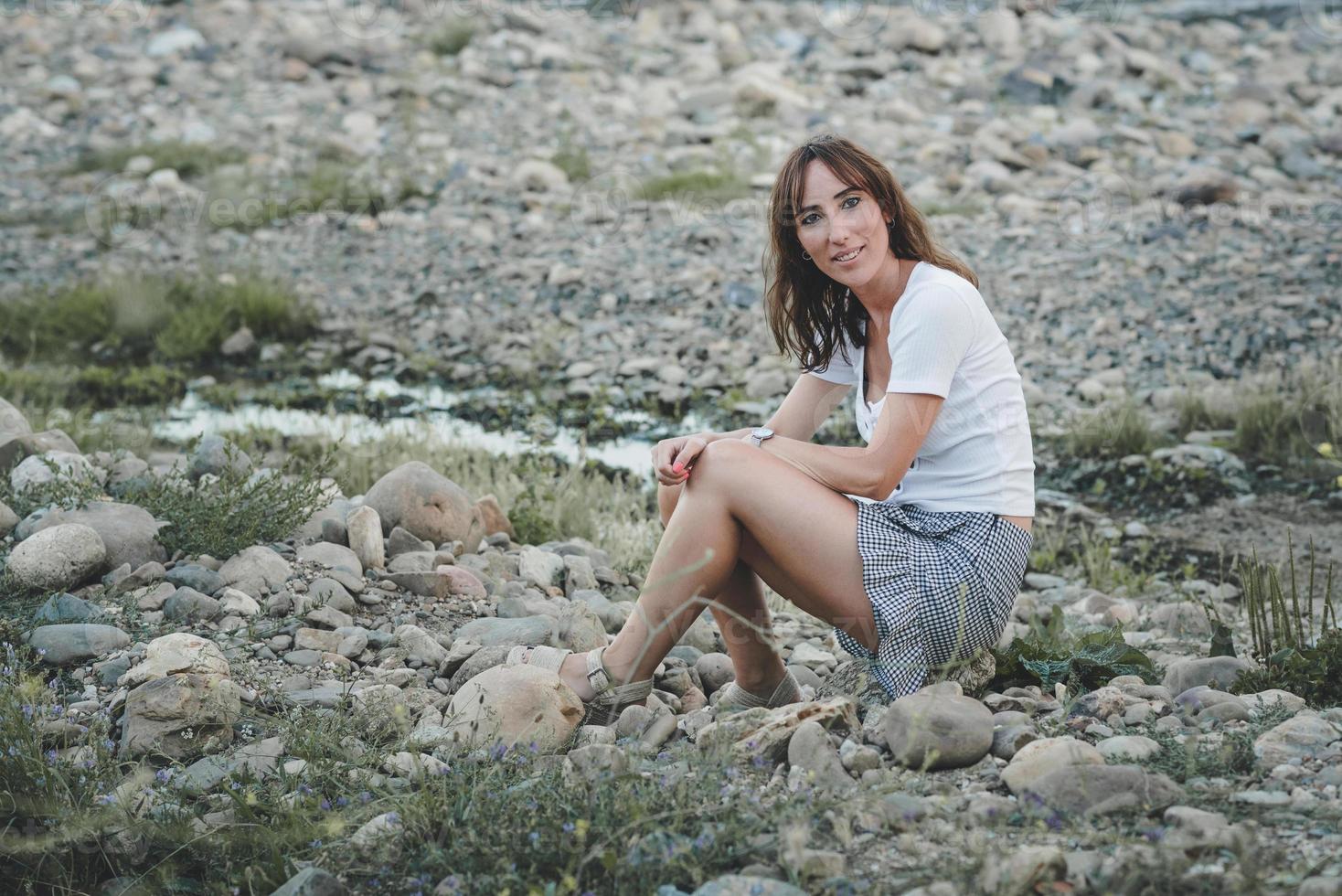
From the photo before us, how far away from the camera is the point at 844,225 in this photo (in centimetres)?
304

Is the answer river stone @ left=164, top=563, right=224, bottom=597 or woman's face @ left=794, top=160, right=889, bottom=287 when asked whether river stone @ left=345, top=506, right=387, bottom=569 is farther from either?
woman's face @ left=794, top=160, right=889, bottom=287

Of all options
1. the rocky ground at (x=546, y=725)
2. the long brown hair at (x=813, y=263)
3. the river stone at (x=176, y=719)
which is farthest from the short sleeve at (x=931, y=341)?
the river stone at (x=176, y=719)

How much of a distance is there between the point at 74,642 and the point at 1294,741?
2.81 metres

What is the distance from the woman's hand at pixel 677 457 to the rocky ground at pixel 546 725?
0.54m

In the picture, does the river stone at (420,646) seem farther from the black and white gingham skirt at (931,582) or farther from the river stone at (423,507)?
the black and white gingham skirt at (931,582)

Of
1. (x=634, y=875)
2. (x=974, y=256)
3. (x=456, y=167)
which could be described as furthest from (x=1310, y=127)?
(x=634, y=875)

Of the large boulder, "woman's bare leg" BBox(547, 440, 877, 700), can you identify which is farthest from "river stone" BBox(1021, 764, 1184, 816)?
the large boulder

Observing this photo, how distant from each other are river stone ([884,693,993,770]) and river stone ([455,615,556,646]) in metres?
1.18

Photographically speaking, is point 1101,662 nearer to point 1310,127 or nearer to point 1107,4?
point 1310,127

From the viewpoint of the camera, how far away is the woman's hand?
115 inches

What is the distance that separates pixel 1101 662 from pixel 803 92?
28.1 ft

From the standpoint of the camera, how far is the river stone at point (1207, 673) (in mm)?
3184

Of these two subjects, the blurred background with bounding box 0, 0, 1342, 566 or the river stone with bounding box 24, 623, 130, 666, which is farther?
the blurred background with bounding box 0, 0, 1342, 566

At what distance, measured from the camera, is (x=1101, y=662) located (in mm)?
3254
